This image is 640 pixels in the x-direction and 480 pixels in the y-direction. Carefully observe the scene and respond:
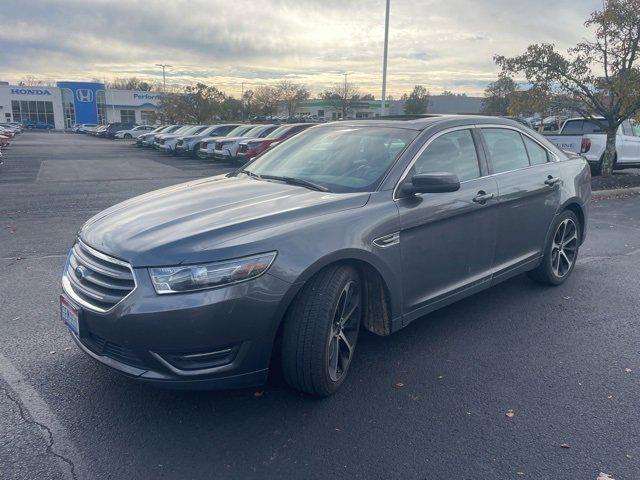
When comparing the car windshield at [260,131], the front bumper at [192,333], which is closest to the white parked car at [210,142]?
the car windshield at [260,131]

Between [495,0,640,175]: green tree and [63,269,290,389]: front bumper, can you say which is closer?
[63,269,290,389]: front bumper

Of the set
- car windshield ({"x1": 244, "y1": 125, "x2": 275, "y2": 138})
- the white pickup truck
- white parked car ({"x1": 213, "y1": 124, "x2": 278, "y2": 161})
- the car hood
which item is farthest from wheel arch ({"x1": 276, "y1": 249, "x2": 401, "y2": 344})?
car windshield ({"x1": 244, "y1": 125, "x2": 275, "y2": 138})

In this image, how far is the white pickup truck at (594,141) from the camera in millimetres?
13555

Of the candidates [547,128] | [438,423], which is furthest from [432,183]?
[547,128]

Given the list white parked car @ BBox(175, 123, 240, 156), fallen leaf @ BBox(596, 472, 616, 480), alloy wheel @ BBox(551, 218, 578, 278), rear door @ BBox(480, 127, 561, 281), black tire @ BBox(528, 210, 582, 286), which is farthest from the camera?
white parked car @ BBox(175, 123, 240, 156)

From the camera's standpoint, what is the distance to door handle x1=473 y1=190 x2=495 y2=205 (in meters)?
4.05

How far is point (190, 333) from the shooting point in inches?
105

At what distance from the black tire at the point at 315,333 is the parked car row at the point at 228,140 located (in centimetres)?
1117

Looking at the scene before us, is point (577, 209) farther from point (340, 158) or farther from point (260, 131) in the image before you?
point (260, 131)

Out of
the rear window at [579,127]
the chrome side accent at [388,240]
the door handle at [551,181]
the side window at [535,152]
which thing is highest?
the rear window at [579,127]

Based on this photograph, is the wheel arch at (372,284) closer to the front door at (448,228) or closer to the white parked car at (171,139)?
the front door at (448,228)

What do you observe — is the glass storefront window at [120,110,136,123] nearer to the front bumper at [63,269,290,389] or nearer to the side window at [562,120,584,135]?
the side window at [562,120,584,135]

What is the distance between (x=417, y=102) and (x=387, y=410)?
7562 cm

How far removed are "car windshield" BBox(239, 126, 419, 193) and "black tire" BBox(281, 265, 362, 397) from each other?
0.78m
